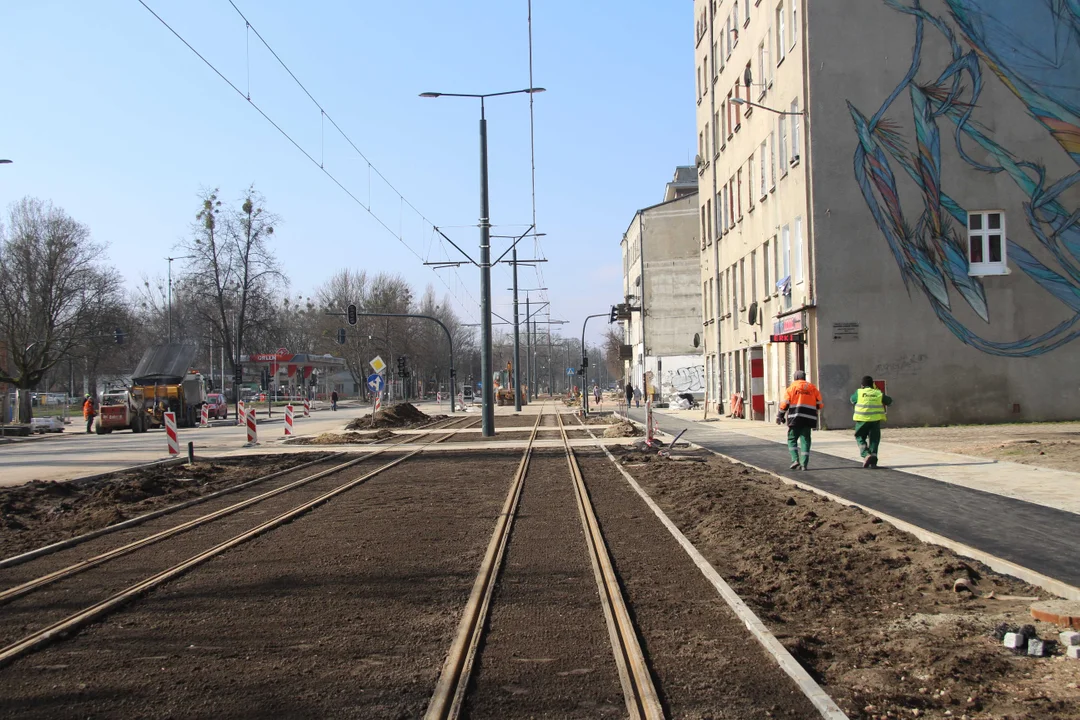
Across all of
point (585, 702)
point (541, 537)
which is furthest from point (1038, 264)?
point (585, 702)

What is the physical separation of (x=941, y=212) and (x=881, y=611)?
23239mm

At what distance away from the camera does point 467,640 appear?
6039 millimetres

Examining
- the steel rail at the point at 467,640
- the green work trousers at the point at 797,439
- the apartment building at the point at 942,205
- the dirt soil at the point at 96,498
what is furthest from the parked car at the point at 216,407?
the steel rail at the point at 467,640

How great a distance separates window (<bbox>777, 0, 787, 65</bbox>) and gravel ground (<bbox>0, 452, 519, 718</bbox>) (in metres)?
25.0

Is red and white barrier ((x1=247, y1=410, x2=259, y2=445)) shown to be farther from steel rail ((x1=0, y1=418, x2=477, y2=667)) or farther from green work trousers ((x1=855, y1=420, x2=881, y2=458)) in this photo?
green work trousers ((x1=855, y1=420, x2=881, y2=458))

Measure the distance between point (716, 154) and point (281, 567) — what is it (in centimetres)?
3829

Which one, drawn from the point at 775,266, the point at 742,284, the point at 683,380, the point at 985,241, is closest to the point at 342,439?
the point at 775,266

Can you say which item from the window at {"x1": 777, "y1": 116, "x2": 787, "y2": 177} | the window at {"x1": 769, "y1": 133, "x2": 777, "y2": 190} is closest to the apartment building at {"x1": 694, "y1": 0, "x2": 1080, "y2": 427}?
the window at {"x1": 777, "y1": 116, "x2": 787, "y2": 177}

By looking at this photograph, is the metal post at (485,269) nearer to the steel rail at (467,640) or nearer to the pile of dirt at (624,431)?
the pile of dirt at (624,431)

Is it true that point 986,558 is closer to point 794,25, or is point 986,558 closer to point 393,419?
point 794,25

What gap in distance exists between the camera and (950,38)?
27.7 meters

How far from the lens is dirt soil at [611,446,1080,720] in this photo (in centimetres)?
488

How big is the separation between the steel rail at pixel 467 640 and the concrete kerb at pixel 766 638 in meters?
1.67

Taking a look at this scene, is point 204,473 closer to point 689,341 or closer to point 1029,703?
point 1029,703
